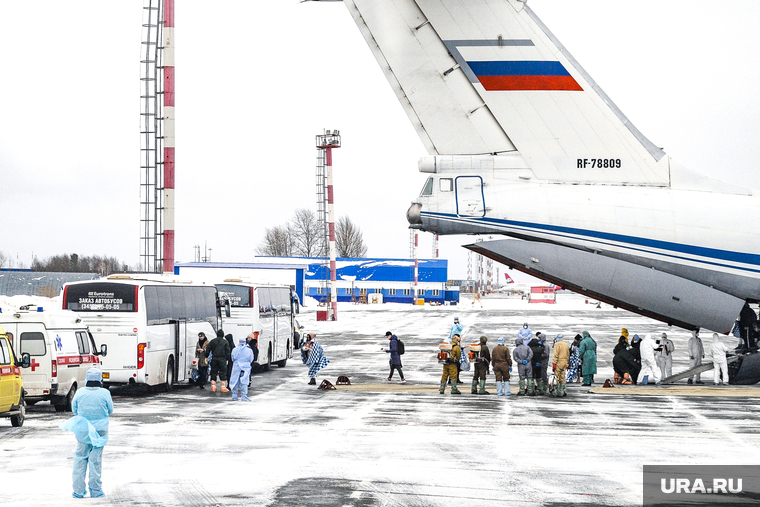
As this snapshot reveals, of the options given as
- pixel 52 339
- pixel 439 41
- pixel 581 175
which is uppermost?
pixel 439 41

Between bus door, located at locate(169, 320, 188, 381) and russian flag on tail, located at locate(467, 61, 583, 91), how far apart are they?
11.1 m

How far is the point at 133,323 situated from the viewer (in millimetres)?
20312

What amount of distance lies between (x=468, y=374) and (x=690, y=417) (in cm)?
1100

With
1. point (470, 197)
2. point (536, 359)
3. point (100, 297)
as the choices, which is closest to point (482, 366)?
point (536, 359)

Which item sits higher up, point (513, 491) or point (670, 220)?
point (670, 220)

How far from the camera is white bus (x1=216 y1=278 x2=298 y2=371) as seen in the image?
27.4 m

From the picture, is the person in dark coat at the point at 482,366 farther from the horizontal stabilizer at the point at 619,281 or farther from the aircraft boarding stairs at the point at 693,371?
the aircraft boarding stairs at the point at 693,371

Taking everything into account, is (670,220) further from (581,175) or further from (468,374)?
(468,374)

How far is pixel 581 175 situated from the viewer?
690 inches

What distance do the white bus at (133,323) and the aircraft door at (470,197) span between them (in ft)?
28.4

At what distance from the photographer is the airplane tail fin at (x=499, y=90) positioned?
17062 mm

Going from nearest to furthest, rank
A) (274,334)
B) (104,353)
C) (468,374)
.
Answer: (104,353), (468,374), (274,334)

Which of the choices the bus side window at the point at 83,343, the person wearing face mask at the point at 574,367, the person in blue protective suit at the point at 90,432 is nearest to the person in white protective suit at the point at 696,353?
the person wearing face mask at the point at 574,367

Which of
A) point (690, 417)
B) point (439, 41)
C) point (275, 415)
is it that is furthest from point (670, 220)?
point (275, 415)
